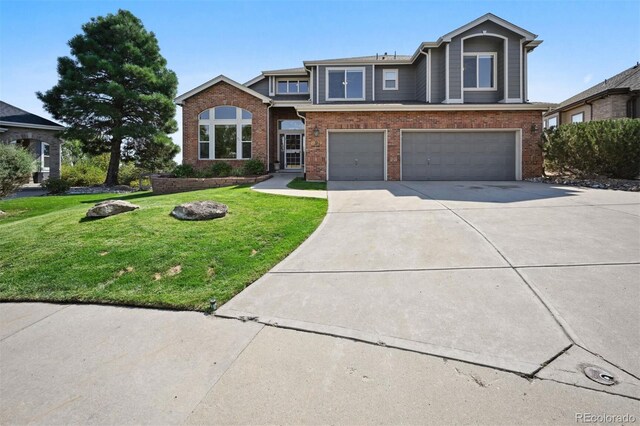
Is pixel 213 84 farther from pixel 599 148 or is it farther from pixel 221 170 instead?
pixel 599 148

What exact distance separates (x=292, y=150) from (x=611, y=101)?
56.7 feet

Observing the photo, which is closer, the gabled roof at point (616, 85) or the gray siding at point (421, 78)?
the gray siding at point (421, 78)

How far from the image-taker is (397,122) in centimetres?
1531

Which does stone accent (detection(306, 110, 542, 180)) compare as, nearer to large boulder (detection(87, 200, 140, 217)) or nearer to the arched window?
the arched window

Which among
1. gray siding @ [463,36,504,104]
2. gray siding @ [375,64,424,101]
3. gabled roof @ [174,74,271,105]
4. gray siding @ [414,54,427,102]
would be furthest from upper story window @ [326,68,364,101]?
gray siding @ [463,36,504,104]

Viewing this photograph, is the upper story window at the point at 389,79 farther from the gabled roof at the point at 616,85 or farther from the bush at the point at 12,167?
the bush at the point at 12,167

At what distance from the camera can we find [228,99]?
1869 centimetres

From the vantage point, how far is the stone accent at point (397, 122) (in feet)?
50.1

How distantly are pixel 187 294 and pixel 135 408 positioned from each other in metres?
2.01

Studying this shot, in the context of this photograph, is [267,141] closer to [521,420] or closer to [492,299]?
[492,299]

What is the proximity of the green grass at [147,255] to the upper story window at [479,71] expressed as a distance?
1371 centimetres

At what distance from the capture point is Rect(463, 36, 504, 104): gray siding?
18.0 meters

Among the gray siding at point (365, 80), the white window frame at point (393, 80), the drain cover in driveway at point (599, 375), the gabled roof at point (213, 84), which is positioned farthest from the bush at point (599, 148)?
the drain cover in driveway at point (599, 375)

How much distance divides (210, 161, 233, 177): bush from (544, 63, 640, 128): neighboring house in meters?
15.9
